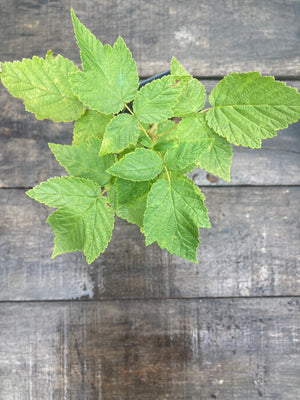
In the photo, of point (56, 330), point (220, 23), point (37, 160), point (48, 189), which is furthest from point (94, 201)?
point (220, 23)

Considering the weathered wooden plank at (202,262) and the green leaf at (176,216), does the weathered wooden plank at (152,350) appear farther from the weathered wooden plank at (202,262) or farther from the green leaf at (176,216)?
the green leaf at (176,216)

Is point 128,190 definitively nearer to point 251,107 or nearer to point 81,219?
point 81,219

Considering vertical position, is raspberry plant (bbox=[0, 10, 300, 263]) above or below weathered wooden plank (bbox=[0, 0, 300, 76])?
below

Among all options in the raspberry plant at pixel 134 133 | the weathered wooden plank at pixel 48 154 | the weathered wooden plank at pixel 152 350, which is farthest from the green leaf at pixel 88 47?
the weathered wooden plank at pixel 152 350

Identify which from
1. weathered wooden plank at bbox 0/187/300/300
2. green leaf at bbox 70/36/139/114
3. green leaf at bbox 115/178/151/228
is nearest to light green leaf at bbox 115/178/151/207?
green leaf at bbox 115/178/151/228

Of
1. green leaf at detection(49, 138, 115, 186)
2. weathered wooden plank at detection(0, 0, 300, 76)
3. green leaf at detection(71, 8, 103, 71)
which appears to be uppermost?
weathered wooden plank at detection(0, 0, 300, 76)

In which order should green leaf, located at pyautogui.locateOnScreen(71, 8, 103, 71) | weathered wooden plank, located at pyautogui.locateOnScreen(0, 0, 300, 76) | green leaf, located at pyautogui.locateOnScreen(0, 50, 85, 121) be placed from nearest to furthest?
green leaf, located at pyautogui.locateOnScreen(71, 8, 103, 71) < green leaf, located at pyautogui.locateOnScreen(0, 50, 85, 121) < weathered wooden plank, located at pyautogui.locateOnScreen(0, 0, 300, 76)

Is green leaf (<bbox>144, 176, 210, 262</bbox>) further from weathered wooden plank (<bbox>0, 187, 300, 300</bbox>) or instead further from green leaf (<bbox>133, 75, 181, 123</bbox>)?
weathered wooden plank (<bbox>0, 187, 300, 300</bbox>)

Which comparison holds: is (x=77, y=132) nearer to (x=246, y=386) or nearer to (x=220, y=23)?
(x=220, y=23)
